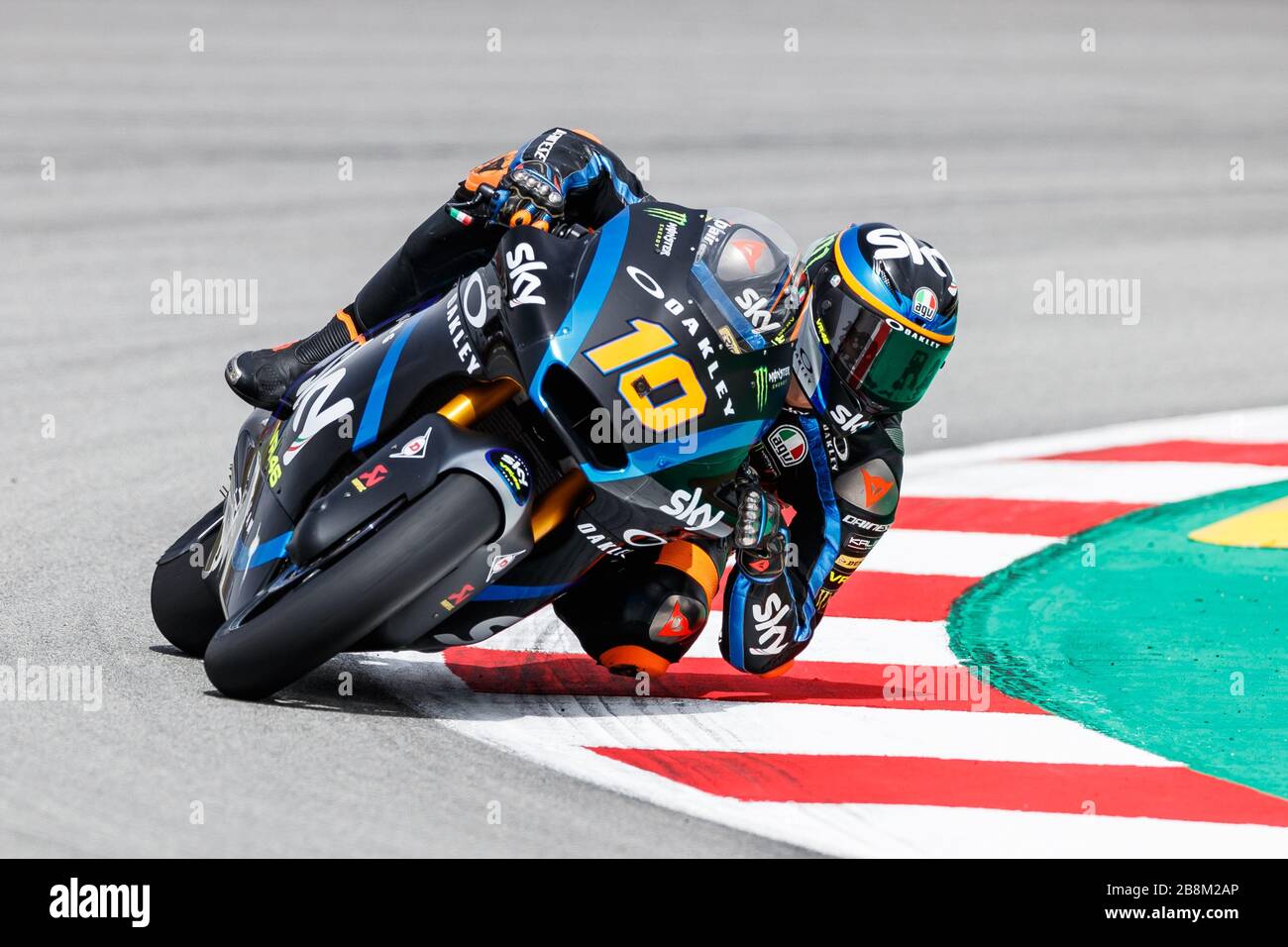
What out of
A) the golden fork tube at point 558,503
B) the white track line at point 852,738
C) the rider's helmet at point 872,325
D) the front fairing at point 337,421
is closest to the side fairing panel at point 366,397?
the front fairing at point 337,421

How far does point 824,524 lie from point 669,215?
1.29 metres

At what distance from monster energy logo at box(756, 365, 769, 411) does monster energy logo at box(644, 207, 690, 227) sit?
0.42 metres

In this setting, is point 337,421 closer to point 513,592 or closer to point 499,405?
point 499,405

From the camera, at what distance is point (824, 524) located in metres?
5.94

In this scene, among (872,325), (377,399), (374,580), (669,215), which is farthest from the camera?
(872,325)

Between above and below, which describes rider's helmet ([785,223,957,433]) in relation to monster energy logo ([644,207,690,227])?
below

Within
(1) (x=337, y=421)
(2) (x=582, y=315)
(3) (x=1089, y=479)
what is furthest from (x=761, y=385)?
(3) (x=1089, y=479)

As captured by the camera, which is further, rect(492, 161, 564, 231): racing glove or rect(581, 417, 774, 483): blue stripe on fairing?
rect(492, 161, 564, 231): racing glove

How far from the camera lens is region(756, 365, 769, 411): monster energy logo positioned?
492cm

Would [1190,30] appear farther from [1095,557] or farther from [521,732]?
[521,732]

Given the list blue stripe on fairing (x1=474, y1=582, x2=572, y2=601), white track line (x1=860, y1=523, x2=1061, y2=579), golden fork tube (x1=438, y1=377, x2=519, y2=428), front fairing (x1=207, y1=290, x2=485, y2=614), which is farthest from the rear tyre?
white track line (x1=860, y1=523, x2=1061, y2=579)

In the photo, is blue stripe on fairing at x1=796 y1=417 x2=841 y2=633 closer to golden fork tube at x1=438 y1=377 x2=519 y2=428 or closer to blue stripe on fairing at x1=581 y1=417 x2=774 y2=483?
blue stripe on fairing at x1=581 y1=417 x2=774 y2=483
